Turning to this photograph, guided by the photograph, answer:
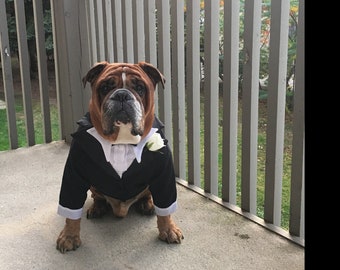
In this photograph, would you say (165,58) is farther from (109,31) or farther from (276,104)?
(276,104)

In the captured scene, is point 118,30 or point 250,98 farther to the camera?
point 118,30

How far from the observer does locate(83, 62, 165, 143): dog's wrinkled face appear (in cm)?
177

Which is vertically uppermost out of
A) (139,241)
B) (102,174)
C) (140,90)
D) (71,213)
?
(140,90)

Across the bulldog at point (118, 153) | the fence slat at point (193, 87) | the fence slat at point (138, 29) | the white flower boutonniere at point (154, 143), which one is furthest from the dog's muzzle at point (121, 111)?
the fence slat at point (138, 29)

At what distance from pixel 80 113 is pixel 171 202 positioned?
158cm

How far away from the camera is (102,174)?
1.97 m

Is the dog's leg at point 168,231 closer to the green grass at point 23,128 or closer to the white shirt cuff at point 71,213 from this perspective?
the white shirt cuff at point 71,213

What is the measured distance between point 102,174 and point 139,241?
343mm

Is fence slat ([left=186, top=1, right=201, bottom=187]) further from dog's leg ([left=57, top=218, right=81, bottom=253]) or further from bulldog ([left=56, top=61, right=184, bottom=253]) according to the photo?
dog's leg ([left=57, top=218, right=81, bottom=253])

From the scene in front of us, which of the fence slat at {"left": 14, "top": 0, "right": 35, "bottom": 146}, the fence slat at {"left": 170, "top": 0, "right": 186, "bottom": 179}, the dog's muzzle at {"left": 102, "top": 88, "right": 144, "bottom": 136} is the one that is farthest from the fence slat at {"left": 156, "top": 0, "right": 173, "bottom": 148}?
the fence slat at {"left": 14, "top": 0, "right": 35, "bottom": 146}

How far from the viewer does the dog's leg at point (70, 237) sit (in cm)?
198

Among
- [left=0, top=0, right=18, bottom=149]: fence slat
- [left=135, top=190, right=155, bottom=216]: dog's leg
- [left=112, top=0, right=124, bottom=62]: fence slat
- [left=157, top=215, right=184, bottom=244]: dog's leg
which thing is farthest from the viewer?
[left=0, top=0, right=18, bottom=149]: fence slat

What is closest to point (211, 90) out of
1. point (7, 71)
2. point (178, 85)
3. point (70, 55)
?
point (178, 85)
